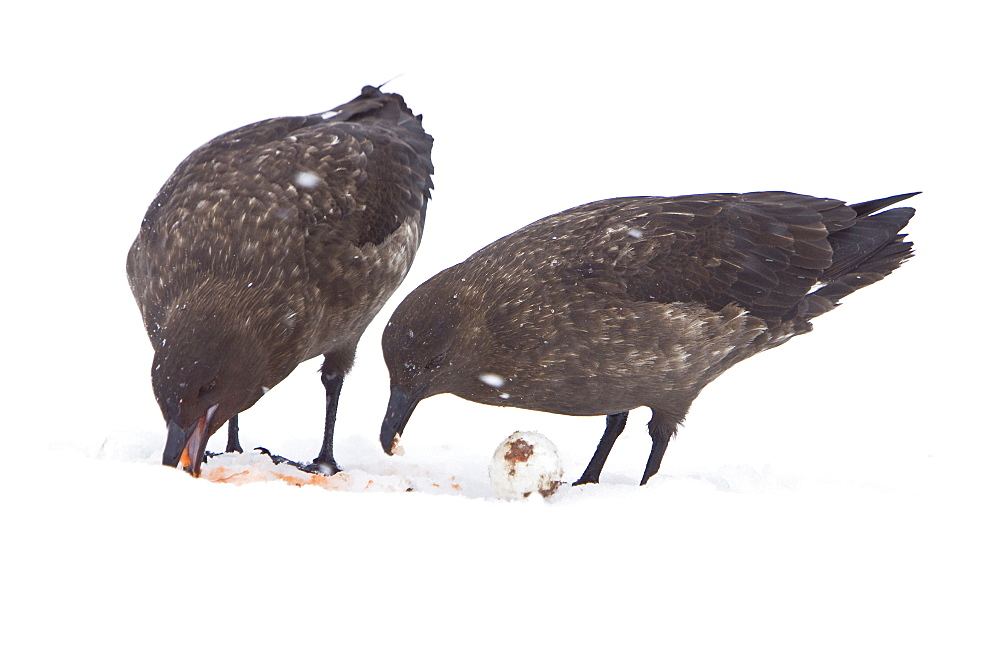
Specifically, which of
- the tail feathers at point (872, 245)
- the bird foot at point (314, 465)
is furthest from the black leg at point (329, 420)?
the tail feathers at point (872, 245)

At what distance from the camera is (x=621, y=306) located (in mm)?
4652

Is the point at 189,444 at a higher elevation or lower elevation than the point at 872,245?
lower

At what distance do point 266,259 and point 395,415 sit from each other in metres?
0.96

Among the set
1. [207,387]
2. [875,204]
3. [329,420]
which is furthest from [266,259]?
[875,204]

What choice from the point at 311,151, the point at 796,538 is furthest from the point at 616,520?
the point at 311,151

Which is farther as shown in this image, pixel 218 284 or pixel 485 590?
pixel 218 284

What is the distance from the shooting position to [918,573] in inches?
139

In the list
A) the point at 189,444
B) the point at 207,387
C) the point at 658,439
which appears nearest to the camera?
the point at 207,387

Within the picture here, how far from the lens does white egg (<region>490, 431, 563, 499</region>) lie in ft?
14.3

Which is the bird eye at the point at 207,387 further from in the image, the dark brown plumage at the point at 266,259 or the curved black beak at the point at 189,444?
the curved black beak at the point at 189,444

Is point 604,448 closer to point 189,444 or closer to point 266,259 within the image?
point 266,259

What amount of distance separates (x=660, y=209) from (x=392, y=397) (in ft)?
5.72

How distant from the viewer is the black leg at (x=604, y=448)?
5.23 metres

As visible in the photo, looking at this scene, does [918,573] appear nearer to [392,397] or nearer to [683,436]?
[392,397]
